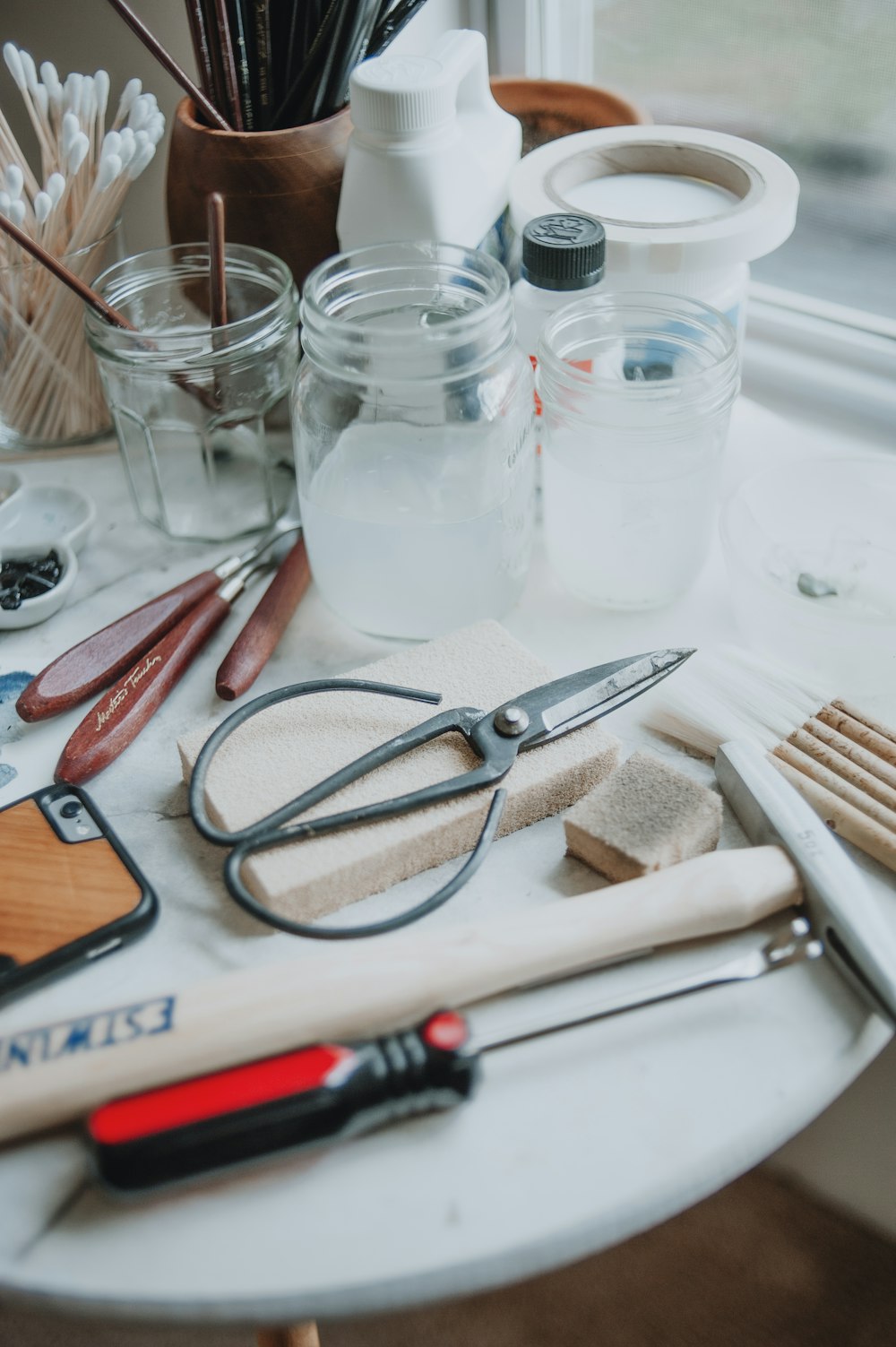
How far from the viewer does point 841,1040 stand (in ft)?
1.46

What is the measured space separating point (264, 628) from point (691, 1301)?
60cm

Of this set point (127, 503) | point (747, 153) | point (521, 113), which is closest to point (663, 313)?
point (747, 153)

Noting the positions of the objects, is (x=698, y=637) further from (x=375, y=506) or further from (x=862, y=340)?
(x=862, y=340)

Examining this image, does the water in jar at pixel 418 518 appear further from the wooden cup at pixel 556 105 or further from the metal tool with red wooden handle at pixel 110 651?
the wooden cup at pixel 556 105

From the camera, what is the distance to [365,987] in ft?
1.42

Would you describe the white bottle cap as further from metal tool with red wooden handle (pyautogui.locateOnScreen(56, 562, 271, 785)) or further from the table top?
the table top

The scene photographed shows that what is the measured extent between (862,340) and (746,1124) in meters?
0.67

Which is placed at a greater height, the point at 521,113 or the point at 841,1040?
the point at 521,113

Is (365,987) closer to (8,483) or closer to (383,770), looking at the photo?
(383,770)

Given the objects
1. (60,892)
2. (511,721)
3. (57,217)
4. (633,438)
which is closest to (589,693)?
(511,721)

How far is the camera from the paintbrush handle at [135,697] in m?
0.58

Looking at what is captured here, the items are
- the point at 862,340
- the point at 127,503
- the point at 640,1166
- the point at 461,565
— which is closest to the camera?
the point at 640,1166

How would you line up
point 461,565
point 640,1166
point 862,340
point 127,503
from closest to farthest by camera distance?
point 640,1166
point 461,565
point 127,503
point 862,340

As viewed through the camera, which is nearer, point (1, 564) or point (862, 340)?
point (1, 564)
